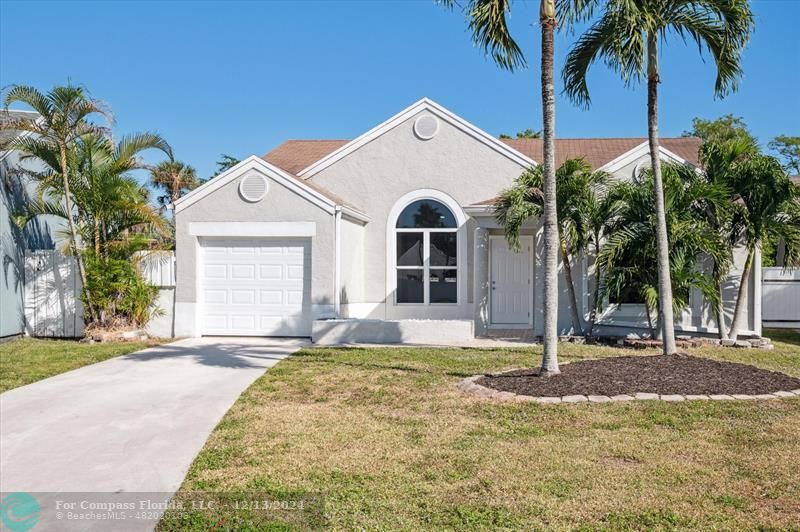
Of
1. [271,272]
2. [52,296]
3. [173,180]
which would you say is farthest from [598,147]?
[173,180]

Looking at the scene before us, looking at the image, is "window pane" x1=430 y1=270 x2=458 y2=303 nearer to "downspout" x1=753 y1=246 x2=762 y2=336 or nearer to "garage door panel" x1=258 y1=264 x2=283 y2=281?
"garage door panel" x1=258 y1=264 x2=283 y2=281

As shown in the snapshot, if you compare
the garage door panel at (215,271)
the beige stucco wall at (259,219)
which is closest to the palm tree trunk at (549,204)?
the beige stucco wall at (259,219)

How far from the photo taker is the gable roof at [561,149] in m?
19.1

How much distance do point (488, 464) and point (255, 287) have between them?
34.5 feet

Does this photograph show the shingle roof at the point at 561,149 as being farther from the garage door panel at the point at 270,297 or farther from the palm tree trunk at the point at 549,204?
the palm tree trunk at the point at 549,204

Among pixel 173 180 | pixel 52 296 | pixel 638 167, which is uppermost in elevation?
pixel 173 180

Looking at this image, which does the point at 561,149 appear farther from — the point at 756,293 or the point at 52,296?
the point at 52,296

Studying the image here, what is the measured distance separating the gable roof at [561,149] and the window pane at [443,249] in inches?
169

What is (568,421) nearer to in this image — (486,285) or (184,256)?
(486,285)

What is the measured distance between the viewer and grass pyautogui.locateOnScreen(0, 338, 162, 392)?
34.4 ft

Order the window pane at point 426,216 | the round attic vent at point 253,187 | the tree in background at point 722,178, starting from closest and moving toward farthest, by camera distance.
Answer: the tree in background at point 722,178 < the round attic vent at point 253,187 < the window pane at point 426,216

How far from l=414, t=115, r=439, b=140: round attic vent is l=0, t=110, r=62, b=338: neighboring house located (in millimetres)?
9421

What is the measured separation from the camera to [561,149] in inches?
791

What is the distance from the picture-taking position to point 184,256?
1532 cm
